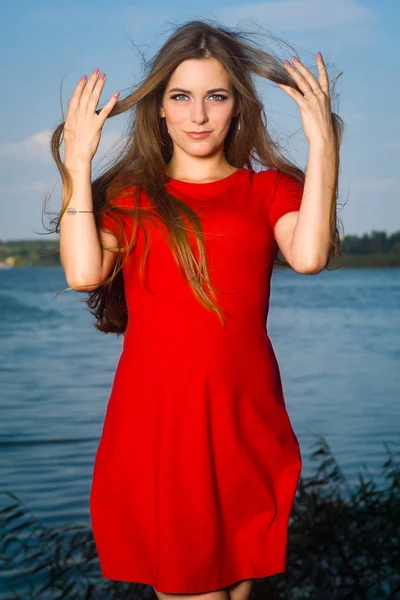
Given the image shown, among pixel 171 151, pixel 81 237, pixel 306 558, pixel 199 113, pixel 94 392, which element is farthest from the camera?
pixel 94 392

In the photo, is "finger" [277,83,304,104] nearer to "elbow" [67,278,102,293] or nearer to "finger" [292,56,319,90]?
"finger" [292,56,319,90]

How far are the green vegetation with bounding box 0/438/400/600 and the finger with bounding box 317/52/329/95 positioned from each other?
80.0 inches

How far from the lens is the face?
114 inches

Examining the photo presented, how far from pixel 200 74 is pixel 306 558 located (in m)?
2.25

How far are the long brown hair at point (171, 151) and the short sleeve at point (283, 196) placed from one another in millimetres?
45

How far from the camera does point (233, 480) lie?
9.21ft

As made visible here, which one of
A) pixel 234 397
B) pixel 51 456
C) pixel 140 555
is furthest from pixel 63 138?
pixel 51 456

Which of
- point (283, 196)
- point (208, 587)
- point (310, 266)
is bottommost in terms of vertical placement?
point (208, 587)

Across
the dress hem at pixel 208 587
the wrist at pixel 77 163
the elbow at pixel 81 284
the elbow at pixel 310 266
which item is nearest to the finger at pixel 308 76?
the elbow at pixel 310 266

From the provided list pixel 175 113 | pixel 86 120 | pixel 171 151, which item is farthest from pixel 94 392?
pixel 86 120

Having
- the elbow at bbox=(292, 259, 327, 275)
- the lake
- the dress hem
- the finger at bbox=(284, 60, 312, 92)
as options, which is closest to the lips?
the finger at bbox=(284, 60, 312, 92)

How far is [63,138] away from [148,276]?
369 mm

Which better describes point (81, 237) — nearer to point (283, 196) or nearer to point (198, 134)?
point (198, 134)

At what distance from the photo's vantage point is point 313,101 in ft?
9.13
